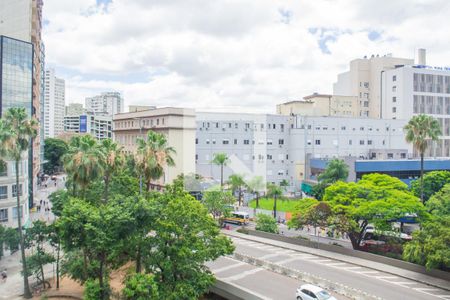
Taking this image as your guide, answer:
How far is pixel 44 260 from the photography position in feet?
140

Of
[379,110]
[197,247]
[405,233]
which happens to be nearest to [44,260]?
[197,247]

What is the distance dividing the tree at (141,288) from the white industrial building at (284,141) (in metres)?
61.2

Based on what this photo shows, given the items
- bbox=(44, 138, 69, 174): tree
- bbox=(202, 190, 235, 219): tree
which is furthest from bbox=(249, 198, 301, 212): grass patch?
bbox=(44, 138, 69, 174): tree

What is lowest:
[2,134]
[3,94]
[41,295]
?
[41,295]

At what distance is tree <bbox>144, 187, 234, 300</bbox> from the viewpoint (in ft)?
97.3

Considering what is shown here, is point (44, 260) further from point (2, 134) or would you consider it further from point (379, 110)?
point (379, 110)

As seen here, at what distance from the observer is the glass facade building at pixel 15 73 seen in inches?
2707

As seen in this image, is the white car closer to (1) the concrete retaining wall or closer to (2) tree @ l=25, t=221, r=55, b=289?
(1) the concrete retaining wall

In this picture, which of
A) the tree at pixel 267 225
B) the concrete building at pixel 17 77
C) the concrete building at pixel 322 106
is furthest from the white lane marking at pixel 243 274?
the concrete building at pixel 322 106

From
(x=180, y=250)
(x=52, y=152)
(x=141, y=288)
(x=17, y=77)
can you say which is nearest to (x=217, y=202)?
(x=180, y=250)

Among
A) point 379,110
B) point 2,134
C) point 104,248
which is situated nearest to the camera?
point 104,248

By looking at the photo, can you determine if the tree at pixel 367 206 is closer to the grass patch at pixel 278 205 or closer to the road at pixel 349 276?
the road at pixel 349 276

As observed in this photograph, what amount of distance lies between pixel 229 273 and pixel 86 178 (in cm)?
1475

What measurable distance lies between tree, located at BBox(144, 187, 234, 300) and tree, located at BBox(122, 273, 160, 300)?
166 centimetres
